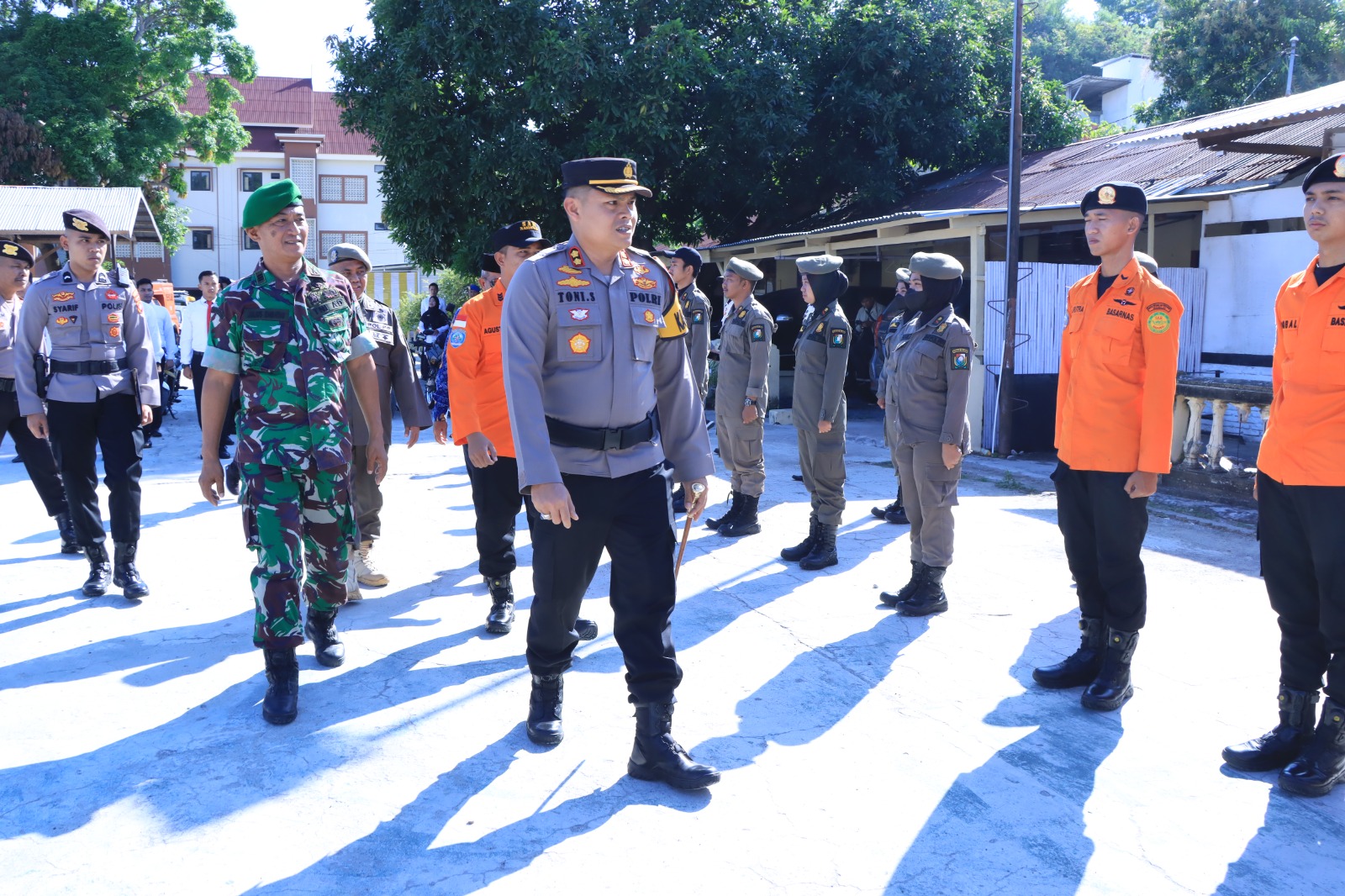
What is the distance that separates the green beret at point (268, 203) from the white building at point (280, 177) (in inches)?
1600

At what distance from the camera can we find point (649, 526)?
3363mm

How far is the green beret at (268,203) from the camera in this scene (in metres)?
3.91

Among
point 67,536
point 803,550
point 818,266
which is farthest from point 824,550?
point 67,536

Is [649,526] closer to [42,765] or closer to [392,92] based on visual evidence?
[42,765]

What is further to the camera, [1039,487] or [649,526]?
[1039,487]

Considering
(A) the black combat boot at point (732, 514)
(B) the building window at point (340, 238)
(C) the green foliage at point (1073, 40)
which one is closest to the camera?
(A) the black combat boot at point (732, 514)

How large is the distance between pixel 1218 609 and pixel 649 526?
354 cm

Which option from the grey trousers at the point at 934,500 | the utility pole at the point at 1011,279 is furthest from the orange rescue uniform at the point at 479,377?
the utility pole at the point at 1011,279

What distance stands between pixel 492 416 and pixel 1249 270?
9.77 meters

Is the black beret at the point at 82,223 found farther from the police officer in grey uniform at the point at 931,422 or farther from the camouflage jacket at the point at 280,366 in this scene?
the police officer in grey uniform at the point at 931,422

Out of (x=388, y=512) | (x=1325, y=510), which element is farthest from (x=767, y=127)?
(x=1325, y=510)

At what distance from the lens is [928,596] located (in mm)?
5266

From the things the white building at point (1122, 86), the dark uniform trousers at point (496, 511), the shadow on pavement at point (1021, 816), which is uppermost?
the white building at point (1122, 86)

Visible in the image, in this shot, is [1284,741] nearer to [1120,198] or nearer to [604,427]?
[1120,198]
